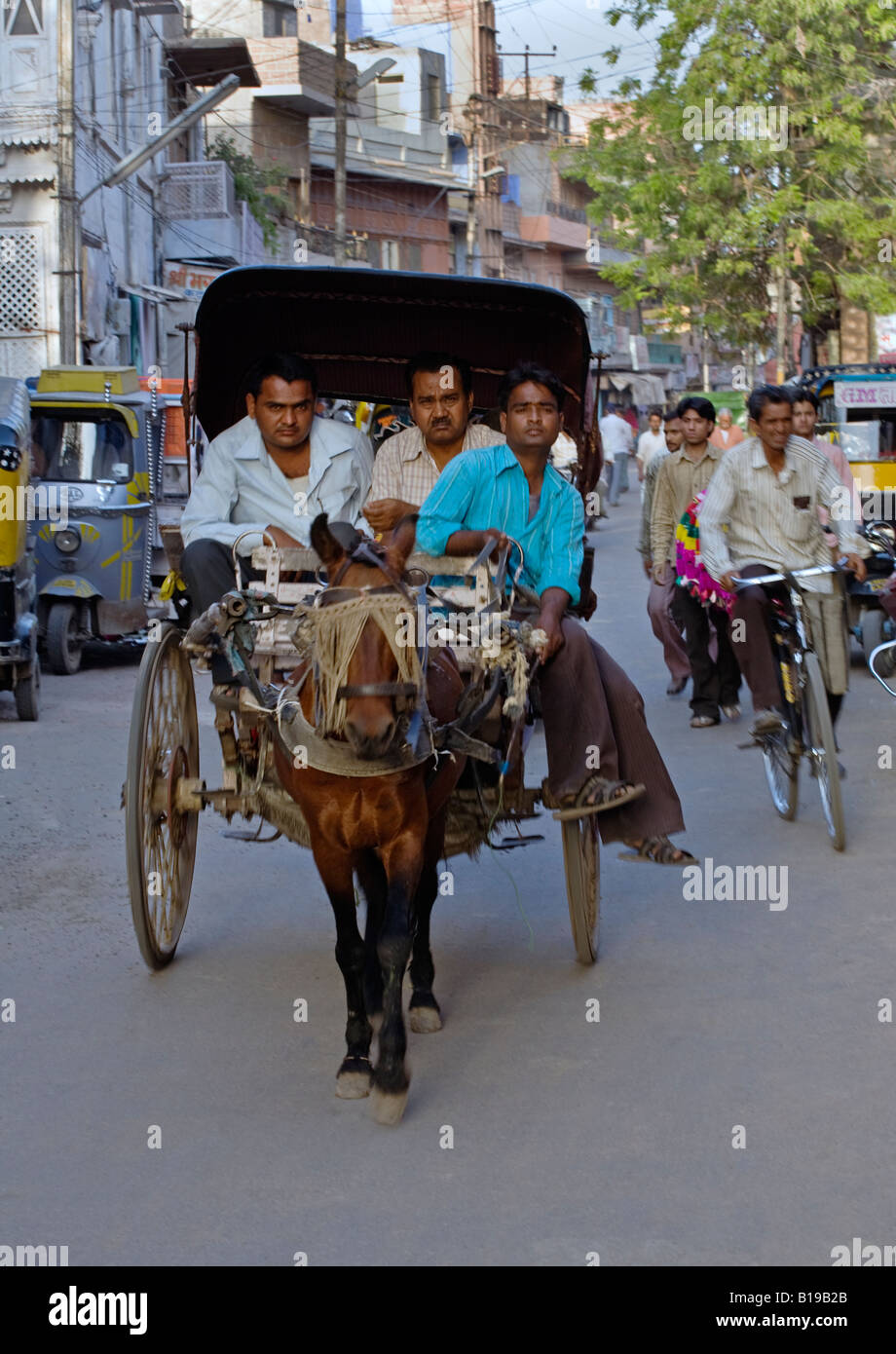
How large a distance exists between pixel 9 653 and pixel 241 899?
15.6 feet

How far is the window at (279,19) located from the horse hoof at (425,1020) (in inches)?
1949

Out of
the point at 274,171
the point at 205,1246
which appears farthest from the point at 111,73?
the point at 205,1246

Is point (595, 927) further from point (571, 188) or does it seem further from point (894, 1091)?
point (571, 188)

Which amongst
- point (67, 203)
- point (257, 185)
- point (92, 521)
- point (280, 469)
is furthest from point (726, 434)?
point (257, 185)

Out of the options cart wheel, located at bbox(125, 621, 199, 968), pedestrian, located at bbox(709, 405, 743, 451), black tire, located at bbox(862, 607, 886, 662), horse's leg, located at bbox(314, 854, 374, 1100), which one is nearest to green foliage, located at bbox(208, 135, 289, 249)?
pedestrian, located at bbox(709, 405, 743, 451)

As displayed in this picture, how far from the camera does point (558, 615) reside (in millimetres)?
5656

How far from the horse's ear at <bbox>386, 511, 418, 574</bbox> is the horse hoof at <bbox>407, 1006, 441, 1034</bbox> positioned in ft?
5.32

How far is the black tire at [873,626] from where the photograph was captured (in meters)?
13.1

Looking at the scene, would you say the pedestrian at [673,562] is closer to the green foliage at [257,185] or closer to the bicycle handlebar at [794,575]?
the bicycle handlebar at [794,575]

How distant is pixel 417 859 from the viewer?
4.68 meters

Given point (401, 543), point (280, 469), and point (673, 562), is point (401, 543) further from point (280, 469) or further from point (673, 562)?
point (673, 562)

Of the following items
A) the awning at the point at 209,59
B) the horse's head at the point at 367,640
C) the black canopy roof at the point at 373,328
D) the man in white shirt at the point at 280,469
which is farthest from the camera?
the awning at the point at 209,59

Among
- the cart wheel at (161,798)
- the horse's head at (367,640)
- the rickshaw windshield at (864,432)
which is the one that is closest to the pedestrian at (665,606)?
the rickshaw windshield at (864,432)

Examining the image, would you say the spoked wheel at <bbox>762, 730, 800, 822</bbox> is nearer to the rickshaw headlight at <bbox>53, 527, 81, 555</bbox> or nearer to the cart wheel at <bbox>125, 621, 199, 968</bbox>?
the cart wheel at <bbox>125, 621, 199, 968</bbox>
